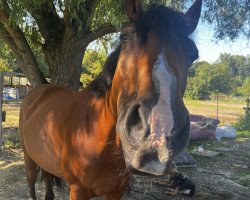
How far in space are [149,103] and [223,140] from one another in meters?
8.59

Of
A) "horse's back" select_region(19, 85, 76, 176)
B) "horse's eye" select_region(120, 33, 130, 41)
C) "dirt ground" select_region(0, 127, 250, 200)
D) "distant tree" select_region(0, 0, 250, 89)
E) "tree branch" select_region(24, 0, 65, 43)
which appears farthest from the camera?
"tree branch" select_region(24, 0, 65, 43)

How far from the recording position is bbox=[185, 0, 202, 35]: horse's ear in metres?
1.99

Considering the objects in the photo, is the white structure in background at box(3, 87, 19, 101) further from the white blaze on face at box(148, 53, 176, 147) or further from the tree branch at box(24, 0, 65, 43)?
the white blaze on face at box(148, 53, 176, 147)

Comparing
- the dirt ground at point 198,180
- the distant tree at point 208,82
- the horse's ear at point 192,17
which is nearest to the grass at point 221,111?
the distant tree at point 208,82

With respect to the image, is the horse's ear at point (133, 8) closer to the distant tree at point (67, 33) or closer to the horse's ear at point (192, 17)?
the horse's ear at point (192, 17)

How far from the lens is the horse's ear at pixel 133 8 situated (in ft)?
6.39

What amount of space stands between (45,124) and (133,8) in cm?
178

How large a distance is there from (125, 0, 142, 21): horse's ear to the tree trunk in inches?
139

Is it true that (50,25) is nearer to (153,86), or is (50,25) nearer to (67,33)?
(67,33)

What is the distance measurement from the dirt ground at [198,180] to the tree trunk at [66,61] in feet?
5.47

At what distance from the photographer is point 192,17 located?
215 cm

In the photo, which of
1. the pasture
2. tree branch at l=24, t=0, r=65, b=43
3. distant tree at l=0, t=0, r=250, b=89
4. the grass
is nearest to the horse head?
the pasture

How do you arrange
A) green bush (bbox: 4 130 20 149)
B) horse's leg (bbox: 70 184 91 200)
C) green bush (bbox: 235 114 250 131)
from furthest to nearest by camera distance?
green bush (bbox: 235 114 250 131), green bush (bbox: 4 130 20 149), horse's leg (bbox: 70 184 91 200)

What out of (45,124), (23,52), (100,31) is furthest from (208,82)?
(45,124)
